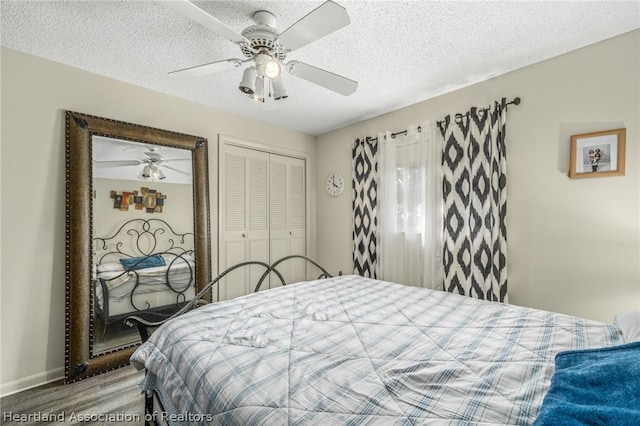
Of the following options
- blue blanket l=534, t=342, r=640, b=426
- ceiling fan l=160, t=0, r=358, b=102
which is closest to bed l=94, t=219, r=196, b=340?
ceiling fan l=160, t=0, r=358, b=102

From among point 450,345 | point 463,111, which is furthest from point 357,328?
point 463,111

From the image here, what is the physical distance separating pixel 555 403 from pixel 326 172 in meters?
3.54

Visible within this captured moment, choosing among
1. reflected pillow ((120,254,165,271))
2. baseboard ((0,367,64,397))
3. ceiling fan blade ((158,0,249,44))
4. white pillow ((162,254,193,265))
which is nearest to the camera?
ceiling fan blade ((158,0,249,44))

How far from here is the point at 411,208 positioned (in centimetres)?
303

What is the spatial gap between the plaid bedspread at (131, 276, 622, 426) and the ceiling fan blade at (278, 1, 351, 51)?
58.4 inches

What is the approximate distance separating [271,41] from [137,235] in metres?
2.07

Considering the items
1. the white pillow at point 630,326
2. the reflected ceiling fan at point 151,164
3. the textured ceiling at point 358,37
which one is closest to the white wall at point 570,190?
the textured ceiling at point 358,37

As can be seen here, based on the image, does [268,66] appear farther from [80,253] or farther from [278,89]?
[80,253]

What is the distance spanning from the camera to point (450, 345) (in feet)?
3.92

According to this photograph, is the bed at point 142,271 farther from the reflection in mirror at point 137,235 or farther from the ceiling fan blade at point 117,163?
the ceiling fan blade at point 117,163

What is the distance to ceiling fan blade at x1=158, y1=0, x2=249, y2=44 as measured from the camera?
124 centimetres

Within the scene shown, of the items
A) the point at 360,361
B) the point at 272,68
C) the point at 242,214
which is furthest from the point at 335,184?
the point at 360,361

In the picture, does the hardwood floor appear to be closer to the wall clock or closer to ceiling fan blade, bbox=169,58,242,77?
ceiling fan blade, bbox=169,58,242,77

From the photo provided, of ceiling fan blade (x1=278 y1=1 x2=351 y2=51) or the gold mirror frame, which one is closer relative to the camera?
ceiling fan blade (x1=278 y1=1 x2=351 y2=51)
